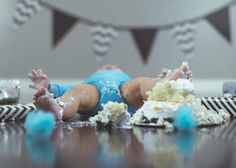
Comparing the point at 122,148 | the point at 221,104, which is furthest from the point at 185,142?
the point at 221,104

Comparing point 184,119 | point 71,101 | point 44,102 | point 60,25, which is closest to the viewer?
point 184,119

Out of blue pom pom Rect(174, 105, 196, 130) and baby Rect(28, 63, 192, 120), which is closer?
blue pom pom Rect(174, 105, 196, 130)

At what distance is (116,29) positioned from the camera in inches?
83.8

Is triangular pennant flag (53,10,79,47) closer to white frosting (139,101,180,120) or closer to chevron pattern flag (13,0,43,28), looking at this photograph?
chevron pattern flag (13,0,43,28)

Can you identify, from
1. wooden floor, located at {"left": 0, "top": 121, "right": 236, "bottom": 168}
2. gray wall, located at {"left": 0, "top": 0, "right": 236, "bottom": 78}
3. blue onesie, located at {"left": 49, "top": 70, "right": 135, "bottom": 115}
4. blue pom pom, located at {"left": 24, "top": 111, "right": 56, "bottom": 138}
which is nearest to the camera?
wooden floor, located at {"left": 0, "top": 121, "right": 236, "bottom": 168}

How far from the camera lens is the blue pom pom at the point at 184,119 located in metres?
0.75

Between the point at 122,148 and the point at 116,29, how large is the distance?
5.16 feet

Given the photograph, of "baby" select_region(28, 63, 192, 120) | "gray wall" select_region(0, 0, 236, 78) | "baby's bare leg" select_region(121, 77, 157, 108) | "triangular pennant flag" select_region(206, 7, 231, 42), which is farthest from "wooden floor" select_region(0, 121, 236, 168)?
"triangular pennant flag" select_region(206, 7, 231, 42)

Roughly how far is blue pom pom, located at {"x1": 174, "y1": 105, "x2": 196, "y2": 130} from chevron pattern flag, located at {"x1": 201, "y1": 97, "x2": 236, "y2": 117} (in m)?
0.34

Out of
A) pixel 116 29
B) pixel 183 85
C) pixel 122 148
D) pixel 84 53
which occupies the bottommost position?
pixel 122 148

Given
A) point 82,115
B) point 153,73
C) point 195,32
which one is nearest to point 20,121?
point 82,115

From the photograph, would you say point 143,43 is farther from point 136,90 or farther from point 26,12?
point 136,90

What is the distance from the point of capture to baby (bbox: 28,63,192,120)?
36.3 inches

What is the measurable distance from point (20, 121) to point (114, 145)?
0.49 metres
